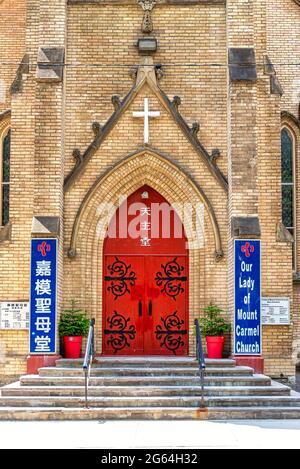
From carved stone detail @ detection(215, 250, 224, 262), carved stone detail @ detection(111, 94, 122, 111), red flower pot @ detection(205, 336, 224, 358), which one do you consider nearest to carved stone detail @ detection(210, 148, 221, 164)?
carved stone detail @ detection(215, 250, 224, 262)

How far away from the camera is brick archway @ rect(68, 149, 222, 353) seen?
15.2 metres

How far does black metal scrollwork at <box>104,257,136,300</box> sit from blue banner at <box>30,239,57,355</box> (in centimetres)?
154

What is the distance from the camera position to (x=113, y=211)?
51.1 feet

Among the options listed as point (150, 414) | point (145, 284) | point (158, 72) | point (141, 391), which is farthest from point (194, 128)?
point (150, 414)

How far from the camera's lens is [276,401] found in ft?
39.6

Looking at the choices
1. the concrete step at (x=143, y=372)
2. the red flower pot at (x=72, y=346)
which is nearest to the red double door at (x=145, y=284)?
the red flower pot at (x=72, y=346)

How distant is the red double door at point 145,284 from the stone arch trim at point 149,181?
351mm

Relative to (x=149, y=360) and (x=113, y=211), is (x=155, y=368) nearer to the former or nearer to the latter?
(x=149, y=360)

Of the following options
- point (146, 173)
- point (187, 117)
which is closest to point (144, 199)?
point (146, 173)

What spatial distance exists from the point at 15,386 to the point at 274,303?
5658 millimetres

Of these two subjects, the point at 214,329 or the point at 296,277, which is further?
the point at 296,277

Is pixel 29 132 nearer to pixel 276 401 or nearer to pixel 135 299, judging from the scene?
pixel 135 299

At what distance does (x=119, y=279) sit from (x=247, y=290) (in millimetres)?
2784

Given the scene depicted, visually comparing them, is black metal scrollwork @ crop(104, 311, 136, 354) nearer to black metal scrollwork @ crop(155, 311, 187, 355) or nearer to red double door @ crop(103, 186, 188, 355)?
red double door @ crop(103, 186, 188, 355)
